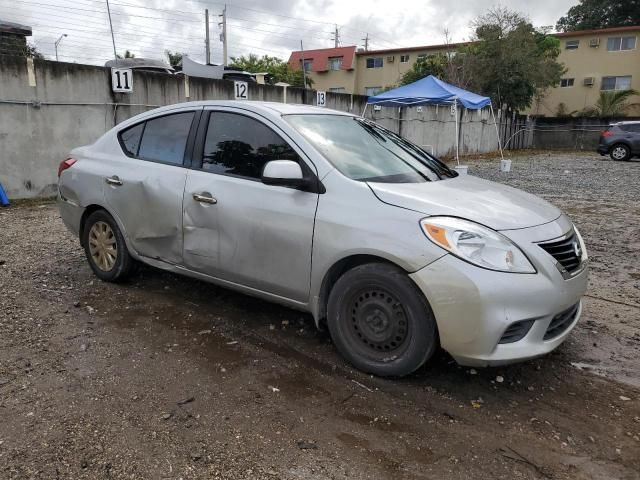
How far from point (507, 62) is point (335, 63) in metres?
20.8

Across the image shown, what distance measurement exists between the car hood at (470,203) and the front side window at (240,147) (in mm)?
762

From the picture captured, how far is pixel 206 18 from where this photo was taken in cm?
3684

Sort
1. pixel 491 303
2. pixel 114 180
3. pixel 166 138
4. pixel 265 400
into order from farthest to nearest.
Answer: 1. pixel 114 180
2. pixel 166 138
3. pixel 265 400
4. pixel 491 303

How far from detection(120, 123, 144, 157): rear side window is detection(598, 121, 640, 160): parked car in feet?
71.2

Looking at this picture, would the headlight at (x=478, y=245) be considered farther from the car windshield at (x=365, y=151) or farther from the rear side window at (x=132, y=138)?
the rear side window at (x=132, y=138)

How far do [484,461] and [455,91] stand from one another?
15741 millimetres

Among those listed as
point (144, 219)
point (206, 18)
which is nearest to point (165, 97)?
point (144, 219)

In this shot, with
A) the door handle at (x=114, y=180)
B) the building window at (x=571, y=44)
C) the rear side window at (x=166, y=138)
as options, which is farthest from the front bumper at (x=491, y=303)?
the building window at (x=571, y=44)

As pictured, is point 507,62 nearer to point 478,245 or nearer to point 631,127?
point 631,127

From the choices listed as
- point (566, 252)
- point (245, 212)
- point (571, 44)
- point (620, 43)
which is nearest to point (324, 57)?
point (571, 44)

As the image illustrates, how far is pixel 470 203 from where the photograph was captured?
3059 millimetres

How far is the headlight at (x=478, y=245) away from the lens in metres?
2.71

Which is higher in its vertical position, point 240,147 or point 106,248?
point 240,147

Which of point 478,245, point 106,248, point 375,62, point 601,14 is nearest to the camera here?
point 478,245
